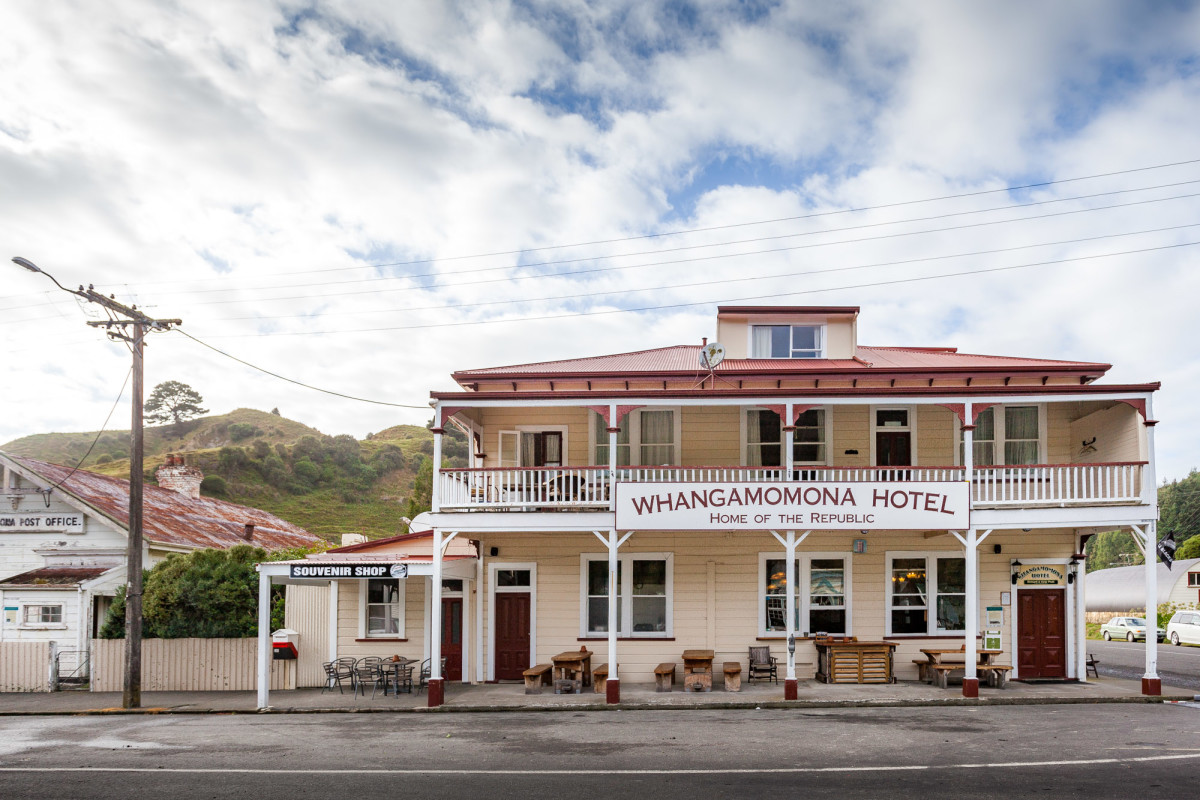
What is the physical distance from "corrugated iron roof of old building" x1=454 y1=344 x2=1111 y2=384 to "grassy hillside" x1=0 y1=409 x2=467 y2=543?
114 ft

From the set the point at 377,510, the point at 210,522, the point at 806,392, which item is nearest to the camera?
the point at 806,392

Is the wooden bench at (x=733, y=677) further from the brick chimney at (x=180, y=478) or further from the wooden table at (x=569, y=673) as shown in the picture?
Answer: the brick chimney at (x=180, y=478)

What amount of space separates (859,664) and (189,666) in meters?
14.7

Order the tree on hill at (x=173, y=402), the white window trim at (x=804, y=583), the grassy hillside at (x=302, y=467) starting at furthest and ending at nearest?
the tree on hill at (x=173, y=402) → the grassy hillside at (x=302, y=467) → the white window trim at (x=804, y=583)

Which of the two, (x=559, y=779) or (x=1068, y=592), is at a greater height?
(x=1068, y=592)

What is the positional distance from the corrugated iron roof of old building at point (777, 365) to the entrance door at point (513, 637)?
4971 mm

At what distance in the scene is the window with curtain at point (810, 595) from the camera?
18.8 meters

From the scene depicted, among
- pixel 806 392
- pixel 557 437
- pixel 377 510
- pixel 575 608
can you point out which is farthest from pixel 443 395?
pixel 377 510

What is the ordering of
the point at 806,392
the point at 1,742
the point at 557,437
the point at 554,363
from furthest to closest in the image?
1. the point at 554,363
2. the point at 557,437
3. the point at 806,392
4. the point at 1,742

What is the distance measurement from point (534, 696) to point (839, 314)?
11.6 meters

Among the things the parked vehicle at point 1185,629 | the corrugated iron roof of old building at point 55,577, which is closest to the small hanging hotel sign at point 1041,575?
the parked vehicle at point 1185,629

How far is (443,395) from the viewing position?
1698 cm

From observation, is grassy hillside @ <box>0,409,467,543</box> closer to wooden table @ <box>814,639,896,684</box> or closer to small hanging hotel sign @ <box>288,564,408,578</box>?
small hanging hotel sign @ <box>288,564,408,578</box>

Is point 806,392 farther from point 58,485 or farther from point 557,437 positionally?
point 58,485
